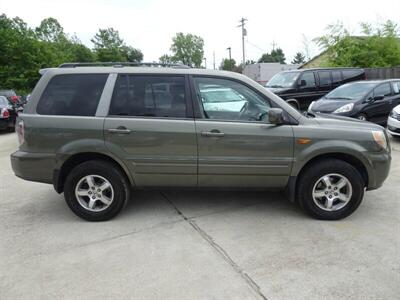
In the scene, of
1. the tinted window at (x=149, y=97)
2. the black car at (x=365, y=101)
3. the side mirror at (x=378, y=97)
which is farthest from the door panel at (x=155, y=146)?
the side mirror at (x=378, y=97)

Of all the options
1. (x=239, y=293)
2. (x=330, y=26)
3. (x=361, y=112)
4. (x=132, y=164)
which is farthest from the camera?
(x=330, y=26)

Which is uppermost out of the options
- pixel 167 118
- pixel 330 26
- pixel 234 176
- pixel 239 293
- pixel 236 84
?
pixel 330 26

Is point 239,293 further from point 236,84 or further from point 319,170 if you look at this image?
point 236,84

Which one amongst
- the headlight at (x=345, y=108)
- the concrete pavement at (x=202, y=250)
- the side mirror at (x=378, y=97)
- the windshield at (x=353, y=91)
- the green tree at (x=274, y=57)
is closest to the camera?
the concrete pavement at (x=202, y=250)

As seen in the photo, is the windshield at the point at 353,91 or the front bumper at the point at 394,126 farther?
the windshield at the point at 353,91

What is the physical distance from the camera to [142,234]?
3799 millimetres

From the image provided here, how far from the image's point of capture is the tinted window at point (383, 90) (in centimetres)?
958

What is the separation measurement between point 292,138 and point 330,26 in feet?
66.9

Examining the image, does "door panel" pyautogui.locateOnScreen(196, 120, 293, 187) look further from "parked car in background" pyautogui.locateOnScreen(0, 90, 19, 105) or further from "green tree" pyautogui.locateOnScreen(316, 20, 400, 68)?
"green tree" pyautogui.locateOnScreen(316, 20, 400, 68)

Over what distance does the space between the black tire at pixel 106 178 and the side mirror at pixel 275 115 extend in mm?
1825

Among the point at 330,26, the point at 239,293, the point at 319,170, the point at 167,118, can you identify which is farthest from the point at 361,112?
the point at 330,26

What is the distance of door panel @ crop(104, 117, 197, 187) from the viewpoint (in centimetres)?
391

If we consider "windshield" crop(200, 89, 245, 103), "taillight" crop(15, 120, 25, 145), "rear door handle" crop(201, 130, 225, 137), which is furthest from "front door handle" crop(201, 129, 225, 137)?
"taillight" crop(15, 120, 25, 145)

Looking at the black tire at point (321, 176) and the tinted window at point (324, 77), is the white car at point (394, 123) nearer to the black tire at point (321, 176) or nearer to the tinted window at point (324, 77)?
the tinted window at point (324, 77)
